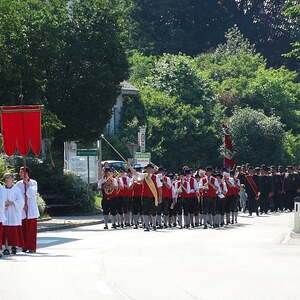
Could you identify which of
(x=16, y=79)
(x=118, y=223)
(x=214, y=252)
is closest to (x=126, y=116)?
(x=16, y=79)

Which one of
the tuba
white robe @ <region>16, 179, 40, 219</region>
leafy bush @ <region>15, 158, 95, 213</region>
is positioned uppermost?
leafy bush @ <region>15, 158, 95, 213</region>

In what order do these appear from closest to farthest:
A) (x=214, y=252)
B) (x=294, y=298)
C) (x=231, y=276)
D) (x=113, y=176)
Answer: (x=294, y=298) → (x=231, y=276) → (x=214, y=252) → (x=113, y=176)

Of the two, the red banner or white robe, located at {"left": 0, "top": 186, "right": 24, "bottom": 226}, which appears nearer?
white robe, located at {"left": 0, "top": 186, "right": 24, "bottom": 226}

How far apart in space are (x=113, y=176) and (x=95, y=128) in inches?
530

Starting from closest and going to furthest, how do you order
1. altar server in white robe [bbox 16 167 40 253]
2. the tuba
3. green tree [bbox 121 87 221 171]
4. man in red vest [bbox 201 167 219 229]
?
altar server in white robe [bbox 16 167 40 253] → the tuba → man in red vest [bbox 201 167 219 229] → green tree [bbox 121 87 221 171]

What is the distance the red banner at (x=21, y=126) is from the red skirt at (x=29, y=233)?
9.03 m

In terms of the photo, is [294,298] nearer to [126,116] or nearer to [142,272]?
[142,272]

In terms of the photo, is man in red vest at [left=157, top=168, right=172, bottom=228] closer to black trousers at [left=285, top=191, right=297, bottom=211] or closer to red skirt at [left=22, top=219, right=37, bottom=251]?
red skirt at [left=22, top=219, right=37, bottom=251]

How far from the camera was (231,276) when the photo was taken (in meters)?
19.1

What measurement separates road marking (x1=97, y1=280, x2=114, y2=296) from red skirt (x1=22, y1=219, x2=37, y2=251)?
7.63 meters

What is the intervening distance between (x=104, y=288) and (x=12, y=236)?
8569 millimetres

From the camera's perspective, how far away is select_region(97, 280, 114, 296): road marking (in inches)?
656

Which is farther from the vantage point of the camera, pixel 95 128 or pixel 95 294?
pixel 95 128

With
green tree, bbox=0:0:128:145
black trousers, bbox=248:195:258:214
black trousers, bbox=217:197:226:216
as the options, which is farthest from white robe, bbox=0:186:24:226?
black trousers, bbox=248:195:258:214
